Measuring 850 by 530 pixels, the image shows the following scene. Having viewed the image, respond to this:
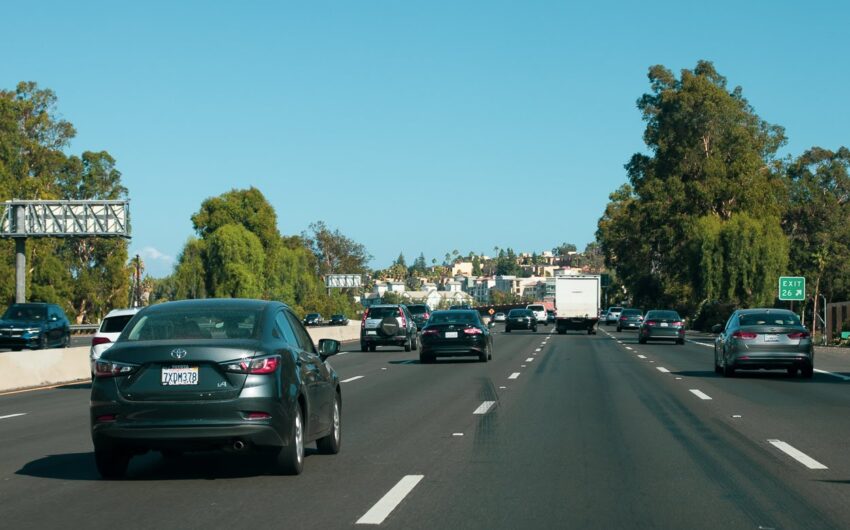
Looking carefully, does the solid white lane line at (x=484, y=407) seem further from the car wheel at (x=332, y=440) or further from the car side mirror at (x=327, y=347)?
the car side mirror at (x=327, y=347)

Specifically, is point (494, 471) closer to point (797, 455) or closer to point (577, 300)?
point (797, 455)

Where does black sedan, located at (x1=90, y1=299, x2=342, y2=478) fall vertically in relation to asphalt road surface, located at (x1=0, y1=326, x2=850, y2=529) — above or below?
above

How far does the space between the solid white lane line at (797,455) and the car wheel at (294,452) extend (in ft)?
15.7

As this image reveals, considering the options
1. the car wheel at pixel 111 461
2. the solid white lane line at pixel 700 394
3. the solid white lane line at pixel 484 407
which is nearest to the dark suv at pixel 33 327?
the solid white lane line at pixel 484 407

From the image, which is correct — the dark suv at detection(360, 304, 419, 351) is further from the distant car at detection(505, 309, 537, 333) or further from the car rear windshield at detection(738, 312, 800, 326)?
the distant car at detection(505, 309, 537, 333)

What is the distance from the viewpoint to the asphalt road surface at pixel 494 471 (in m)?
8.76

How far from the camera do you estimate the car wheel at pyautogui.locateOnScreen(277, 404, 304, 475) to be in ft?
34.0

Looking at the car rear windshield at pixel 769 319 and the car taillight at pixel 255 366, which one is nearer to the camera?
the car taillight at pixel 255 366

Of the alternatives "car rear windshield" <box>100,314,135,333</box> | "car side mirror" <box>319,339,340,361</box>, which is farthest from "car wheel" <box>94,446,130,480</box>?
"car rear windshield" <box>100,314,135,333</box>

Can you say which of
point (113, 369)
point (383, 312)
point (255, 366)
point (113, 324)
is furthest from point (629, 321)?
point (113, 369)

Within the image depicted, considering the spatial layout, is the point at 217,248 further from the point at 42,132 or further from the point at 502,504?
the point at 502,504

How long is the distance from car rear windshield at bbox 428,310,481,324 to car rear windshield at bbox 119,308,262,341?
23.2 metres

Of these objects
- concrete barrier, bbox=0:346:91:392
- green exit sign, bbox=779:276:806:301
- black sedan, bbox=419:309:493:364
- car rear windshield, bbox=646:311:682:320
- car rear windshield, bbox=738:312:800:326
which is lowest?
concrete barrier, bbox=0:346:91:392

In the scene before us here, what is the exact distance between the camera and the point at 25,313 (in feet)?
134
